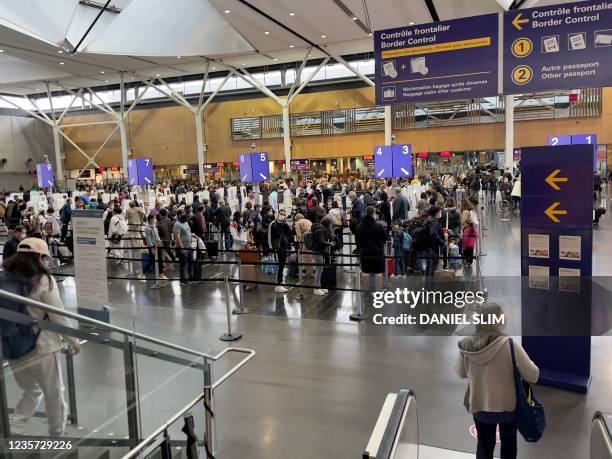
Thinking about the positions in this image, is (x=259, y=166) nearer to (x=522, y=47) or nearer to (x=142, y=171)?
(x=142, y=171)

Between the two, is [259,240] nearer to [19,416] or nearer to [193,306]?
[193,306]

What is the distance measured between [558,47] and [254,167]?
34.4 ft

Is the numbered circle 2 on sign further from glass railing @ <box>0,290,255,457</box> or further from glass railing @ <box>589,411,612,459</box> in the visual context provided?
glass railing @ <box>0,290,255,457</box>

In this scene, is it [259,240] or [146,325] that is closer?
[146,325]

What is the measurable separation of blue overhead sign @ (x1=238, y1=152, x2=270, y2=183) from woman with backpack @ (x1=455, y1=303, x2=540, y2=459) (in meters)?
13.2

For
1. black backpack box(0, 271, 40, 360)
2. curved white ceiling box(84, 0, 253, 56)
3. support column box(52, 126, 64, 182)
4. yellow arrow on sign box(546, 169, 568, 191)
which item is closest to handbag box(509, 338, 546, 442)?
yellow arrow on sign box(546, 169, 568, 191)

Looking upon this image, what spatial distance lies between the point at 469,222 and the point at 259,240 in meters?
4.36

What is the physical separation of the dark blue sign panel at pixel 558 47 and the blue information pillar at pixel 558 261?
3057 millimetres

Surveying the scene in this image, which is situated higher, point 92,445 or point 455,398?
point 92,445

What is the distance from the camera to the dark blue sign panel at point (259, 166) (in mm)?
16094

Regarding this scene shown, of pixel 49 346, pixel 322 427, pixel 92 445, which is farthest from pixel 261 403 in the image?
pixel 49 346

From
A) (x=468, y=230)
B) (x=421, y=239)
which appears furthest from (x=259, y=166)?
(x=468, y=230)

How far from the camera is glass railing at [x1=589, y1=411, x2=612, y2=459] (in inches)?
106

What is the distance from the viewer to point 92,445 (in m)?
2.95
